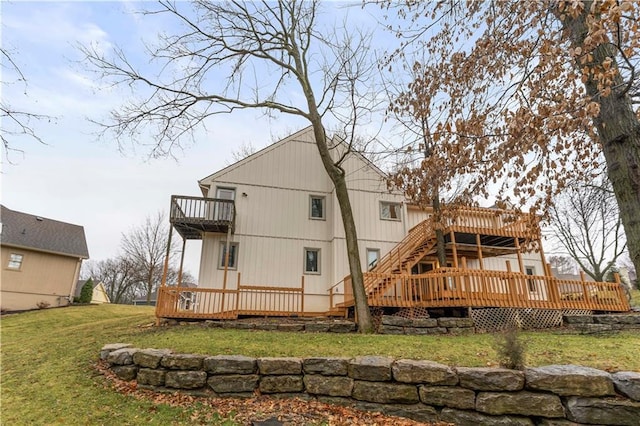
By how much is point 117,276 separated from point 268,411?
159 ft

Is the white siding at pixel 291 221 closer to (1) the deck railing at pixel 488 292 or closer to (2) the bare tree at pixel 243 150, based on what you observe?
(1) the deck railing at pixel 488 292

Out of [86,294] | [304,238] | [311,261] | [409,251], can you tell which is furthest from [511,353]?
[86,294]

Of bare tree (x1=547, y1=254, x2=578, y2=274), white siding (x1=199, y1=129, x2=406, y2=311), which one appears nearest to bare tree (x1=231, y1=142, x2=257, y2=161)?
white siding (x1=199, y1=129, x2=406, y2=311)

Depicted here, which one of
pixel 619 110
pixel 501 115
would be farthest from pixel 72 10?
pixel 619 110

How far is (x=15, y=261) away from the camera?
19047mm

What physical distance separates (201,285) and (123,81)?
7714mm

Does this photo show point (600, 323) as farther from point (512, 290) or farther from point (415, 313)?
point (415, 313)

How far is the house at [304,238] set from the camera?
40.3ft

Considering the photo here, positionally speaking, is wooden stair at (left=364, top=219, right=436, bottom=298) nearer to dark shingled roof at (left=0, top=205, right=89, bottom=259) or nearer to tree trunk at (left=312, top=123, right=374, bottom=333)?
tree trunk at (left=312, top=123, right=374, bottom=333)

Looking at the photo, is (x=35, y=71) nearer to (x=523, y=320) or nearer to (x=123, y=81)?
(x=123, y=81)

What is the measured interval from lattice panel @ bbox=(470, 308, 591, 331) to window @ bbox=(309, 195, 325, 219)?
25.0ft

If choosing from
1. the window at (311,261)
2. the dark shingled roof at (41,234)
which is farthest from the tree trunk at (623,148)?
the dark shingled roof at (41,234)

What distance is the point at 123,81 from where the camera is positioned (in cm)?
1084

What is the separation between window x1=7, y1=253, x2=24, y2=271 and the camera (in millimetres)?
18844
